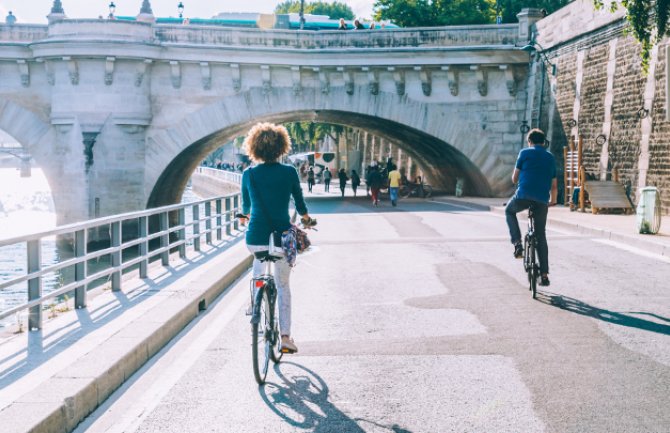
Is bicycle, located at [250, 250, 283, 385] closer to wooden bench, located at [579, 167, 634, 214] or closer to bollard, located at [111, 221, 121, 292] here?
bollard, located at [111, 221, 121, 292]

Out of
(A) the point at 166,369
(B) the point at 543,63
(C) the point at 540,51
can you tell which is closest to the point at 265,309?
(A) the point at 166,369

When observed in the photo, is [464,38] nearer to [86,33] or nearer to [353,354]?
[86,33]

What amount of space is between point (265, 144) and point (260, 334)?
1.32m

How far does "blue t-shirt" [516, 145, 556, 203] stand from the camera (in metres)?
9.48

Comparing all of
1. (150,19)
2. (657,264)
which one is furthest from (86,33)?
(657,264)

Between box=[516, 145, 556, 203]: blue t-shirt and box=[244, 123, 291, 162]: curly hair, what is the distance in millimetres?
3953

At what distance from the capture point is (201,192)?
254 feet

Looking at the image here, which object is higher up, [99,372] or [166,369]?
→ [99,372]

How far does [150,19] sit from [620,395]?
29.3 metres

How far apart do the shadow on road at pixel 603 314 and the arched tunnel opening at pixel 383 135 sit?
23.9 metres

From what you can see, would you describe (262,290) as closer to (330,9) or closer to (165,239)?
(165,239)

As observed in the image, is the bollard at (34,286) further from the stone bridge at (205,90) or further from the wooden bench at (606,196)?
the stone bridge at (205,90)

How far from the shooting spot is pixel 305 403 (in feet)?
17.7

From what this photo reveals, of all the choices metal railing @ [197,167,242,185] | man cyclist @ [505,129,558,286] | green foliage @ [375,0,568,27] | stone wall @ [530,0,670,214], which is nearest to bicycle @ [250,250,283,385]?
man cyclist @ [505,129,558,286]
